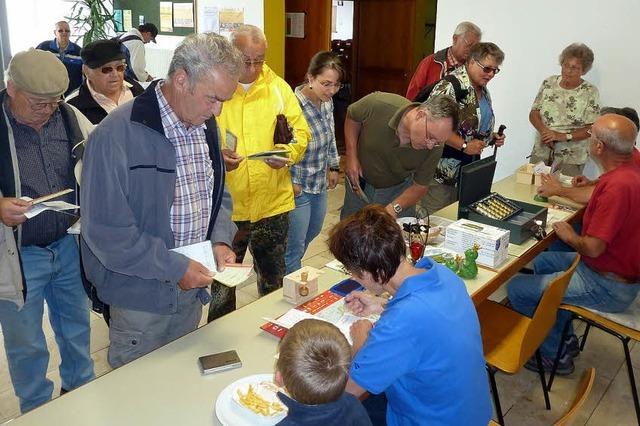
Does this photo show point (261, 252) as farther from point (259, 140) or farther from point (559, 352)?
point (559, 352)

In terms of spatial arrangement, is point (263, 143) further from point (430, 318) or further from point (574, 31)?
point (574, 31)

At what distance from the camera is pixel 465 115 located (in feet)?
12.0

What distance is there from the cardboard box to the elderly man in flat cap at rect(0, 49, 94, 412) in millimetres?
1682

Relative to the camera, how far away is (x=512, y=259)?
8.51 feet

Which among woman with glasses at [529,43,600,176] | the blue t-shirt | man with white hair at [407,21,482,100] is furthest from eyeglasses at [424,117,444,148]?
woman with glasses at [529,43,600,176]

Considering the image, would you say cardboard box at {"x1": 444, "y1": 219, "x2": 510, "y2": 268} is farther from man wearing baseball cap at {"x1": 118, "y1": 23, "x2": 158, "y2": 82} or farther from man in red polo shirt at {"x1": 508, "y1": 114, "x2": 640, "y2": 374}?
man wearing baseball cap at {"x1": 118, "y1": 23, "x2": 158, "y2": 82}

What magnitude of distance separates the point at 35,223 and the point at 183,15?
5276 mm

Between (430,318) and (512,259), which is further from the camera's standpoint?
(512,259)

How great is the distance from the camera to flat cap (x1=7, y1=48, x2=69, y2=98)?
6.82 ft

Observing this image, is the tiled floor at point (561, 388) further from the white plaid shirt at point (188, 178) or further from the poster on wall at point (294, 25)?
the poster on wall at point (294, 25)

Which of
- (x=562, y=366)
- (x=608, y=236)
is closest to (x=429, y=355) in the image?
(x=608, y=236)

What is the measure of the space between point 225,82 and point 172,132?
254mm

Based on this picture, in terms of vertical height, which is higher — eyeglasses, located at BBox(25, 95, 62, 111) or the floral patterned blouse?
eyeglasses, located at BBox(25, 95, 62, 111)

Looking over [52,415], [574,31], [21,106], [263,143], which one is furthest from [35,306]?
[574,31]
